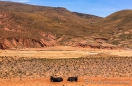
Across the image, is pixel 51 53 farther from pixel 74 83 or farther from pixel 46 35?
pixel 46 35

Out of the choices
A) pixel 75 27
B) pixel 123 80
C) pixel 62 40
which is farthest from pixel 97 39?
pixel 123 80

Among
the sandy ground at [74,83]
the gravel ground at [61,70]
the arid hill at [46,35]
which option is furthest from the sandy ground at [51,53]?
the sandy ground at [74,83]

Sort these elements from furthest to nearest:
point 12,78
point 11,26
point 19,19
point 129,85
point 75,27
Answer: point 75,27 → point 19,19 → point 11,26 → point 12,78 → point 129,85

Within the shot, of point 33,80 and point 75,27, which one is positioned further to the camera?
point 75,27

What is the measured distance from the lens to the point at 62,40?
367 ft

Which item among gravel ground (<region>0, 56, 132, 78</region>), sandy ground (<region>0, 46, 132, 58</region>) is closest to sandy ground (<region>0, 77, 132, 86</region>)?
gravel ground (<region>0, 56, 132, 78</region>)

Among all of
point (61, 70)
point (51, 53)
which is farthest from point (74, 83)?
point (51, 53)

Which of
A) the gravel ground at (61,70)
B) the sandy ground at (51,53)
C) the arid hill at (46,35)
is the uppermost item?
the arid hill at (46,35)

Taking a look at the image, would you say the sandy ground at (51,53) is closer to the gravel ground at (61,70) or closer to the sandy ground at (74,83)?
the gravel ground at (61,70)

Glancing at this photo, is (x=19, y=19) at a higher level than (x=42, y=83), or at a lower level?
higher

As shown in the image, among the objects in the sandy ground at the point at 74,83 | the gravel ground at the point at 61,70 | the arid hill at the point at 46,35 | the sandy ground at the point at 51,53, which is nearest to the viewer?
the sandy ground at the point at 74,83

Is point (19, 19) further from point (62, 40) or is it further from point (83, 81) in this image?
point (83, 81)

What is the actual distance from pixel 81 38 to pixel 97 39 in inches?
273

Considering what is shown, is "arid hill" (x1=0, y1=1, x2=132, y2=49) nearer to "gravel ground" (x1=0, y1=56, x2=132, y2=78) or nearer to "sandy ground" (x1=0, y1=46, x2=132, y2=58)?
"sandy ground" (x1=0, y1=46, x2=132, y2=58)
